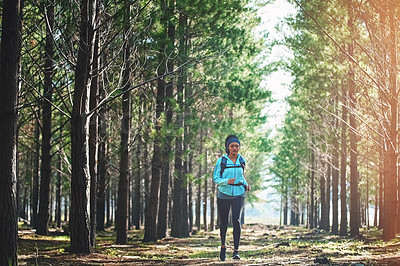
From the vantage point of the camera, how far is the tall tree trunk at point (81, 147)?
333 inches

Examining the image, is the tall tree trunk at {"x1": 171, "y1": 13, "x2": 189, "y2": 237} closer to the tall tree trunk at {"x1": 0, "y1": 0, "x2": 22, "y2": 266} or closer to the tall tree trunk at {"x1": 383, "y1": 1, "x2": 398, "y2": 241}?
the tall tree trunk at {"x1": 383, "y1": 1, "x2": 398, "y2": 241}

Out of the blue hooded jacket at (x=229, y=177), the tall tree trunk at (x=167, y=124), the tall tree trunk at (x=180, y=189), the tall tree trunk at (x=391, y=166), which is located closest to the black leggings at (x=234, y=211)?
the blue hooded jacket at (x=229, y=177)

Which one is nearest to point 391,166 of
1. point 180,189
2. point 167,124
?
point 167,124

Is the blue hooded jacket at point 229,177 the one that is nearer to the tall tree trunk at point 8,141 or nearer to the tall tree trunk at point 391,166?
the tall tree trunk at point 8,141

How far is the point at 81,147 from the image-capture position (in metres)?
8.45

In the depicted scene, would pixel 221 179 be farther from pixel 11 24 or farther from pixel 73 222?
pixel 11 24

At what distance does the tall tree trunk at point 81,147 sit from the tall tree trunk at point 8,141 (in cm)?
201

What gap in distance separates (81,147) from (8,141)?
2200 mm

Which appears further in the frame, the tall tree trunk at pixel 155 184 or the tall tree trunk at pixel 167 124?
the tall tree trunk at pixel 155 184

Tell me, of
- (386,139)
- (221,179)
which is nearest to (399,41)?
(386,139)

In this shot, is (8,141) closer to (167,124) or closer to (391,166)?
(391,166)

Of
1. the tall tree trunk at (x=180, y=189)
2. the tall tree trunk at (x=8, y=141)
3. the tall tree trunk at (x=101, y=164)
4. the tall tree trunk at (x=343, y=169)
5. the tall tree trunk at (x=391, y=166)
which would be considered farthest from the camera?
the tall tree trunk at (x=343, y=169)

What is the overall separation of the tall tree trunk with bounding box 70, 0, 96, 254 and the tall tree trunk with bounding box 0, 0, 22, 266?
2.01 m

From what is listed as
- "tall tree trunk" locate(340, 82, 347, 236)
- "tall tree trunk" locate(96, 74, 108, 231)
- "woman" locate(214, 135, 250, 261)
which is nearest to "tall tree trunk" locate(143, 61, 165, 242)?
"tall tree trunk" locate(96, 74, 108, 231)
